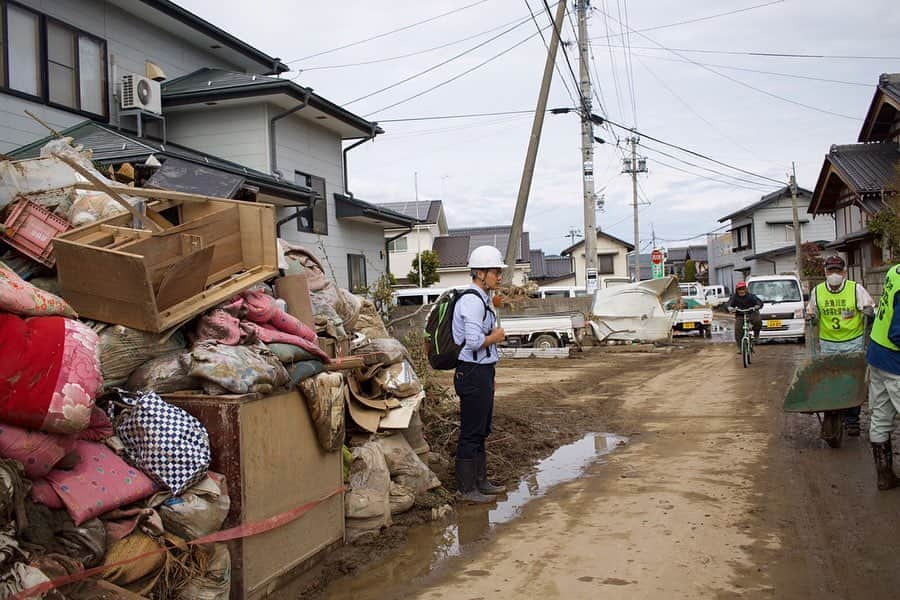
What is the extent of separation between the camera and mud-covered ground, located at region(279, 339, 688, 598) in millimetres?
4973

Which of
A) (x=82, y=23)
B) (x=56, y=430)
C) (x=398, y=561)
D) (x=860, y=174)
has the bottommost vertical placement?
(x=398, y=561)

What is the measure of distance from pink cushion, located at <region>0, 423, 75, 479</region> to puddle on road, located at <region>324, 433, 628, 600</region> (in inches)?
70.3

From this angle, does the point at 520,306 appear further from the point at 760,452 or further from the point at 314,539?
the point at 314,539

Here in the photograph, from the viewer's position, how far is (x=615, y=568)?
A: 4.49 meters

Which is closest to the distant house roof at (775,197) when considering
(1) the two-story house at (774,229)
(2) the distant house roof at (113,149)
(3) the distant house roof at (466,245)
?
(1) the two-story house at (774,229)

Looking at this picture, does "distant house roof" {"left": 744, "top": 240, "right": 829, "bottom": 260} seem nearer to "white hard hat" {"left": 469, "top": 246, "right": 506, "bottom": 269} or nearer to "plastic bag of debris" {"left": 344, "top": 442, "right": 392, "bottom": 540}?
"white hard hat" {"left": 469, "top": 246, "right": 506, "bottom": 269}

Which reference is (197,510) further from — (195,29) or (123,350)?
(195,29)

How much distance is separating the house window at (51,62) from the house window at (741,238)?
52.2 meters

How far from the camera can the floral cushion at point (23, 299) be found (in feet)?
11.5

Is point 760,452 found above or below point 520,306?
below

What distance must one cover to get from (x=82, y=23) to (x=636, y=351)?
1580 centimetres

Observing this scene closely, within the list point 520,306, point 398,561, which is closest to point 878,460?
point 398,561

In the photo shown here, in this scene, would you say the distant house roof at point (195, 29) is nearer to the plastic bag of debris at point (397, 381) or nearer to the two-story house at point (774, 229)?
the plastic bag of debris at point (397, 381)

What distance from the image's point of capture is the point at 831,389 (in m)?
7.50
